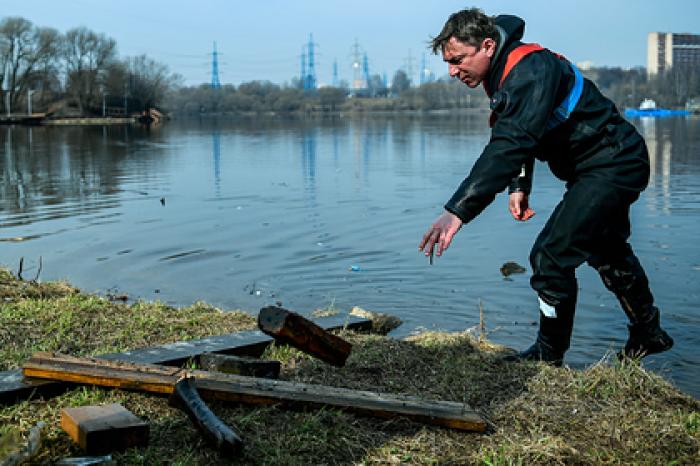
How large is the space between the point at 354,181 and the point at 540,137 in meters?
17.0

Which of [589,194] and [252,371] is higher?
[589,194]

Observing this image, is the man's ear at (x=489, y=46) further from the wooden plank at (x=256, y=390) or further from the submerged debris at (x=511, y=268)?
the submerged debris at (x=511, y=268)

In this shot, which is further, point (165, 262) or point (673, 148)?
point (673, 148)

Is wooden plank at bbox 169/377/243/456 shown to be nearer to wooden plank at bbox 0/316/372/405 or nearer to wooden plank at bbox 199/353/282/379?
wooden plank at bbox 199/353/282/379

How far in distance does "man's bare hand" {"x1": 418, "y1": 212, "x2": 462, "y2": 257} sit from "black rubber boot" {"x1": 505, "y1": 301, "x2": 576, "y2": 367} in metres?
1.21

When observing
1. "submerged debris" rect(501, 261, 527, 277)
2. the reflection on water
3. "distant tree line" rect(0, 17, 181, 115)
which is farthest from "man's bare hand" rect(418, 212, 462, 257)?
"distant tree line" rect(0, 17, 181, 115)

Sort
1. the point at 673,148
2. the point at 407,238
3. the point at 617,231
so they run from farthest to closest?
the point at 673,148 < the point at 407,238 < the point at 617,231

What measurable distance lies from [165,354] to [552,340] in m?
2.41

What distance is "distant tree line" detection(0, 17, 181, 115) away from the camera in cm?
10138

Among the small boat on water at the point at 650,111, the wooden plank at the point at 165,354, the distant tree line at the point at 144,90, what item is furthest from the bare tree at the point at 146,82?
the wooden plank at the point at 165,354

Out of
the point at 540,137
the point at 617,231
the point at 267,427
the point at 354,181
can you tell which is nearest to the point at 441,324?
the point at 617,231

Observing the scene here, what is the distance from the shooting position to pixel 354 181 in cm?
2134

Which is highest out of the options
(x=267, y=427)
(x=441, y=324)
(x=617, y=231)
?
(x=617, y=231)

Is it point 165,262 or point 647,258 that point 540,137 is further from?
point 165,262
